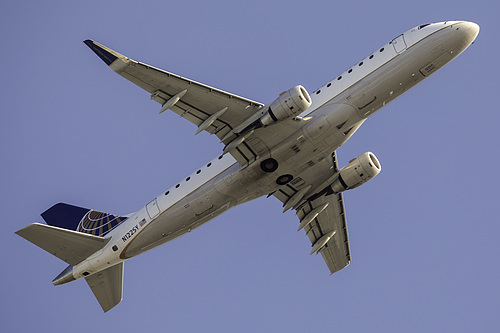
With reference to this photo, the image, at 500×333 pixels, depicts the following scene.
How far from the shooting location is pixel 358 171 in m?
47.2

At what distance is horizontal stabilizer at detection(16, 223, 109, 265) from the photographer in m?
43.9

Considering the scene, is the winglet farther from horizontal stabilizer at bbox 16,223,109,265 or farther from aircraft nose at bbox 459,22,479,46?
aircraft nose at bbox 459,22,479,46

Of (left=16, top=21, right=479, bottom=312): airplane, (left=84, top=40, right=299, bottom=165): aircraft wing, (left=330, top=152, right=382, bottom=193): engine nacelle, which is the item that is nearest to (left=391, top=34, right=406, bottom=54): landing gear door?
(left=16, top=21, right=479, bottom=312): airplane

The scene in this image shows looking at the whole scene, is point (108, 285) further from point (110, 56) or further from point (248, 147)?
point (110, 56)

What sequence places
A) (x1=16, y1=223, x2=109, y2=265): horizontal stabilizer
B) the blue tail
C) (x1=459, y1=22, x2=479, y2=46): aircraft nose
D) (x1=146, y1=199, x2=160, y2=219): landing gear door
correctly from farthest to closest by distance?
1. the blue tail
2. (x1=146, y1=199, x2=160, y2=219): landing gear door
3. (x1=16, y1=223, x2=109, y2=265): horizontal stabilizer
4. (x1=459, y1=22, x2=479, y2=46): aircraft nose

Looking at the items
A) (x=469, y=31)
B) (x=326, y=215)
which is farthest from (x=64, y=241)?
(x=469, y=31)

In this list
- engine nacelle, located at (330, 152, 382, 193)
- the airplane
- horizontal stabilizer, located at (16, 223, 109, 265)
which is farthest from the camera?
Result: engine nacelle, located at (330, 152, 382, 193)

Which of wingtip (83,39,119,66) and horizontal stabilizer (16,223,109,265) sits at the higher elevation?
wingtip (83,39,119,66)

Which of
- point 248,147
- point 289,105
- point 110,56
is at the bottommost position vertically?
point 248,147

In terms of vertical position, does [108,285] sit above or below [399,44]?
below

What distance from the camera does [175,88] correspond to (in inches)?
1617

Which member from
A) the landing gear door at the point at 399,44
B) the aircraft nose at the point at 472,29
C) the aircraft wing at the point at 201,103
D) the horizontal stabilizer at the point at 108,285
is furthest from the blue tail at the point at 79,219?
the aircraft nose at the point at 472,29

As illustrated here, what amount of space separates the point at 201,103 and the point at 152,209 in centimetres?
843

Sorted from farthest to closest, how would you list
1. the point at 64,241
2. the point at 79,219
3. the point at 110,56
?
the point at 79,219
the point at 64,241
the point at 110,56
